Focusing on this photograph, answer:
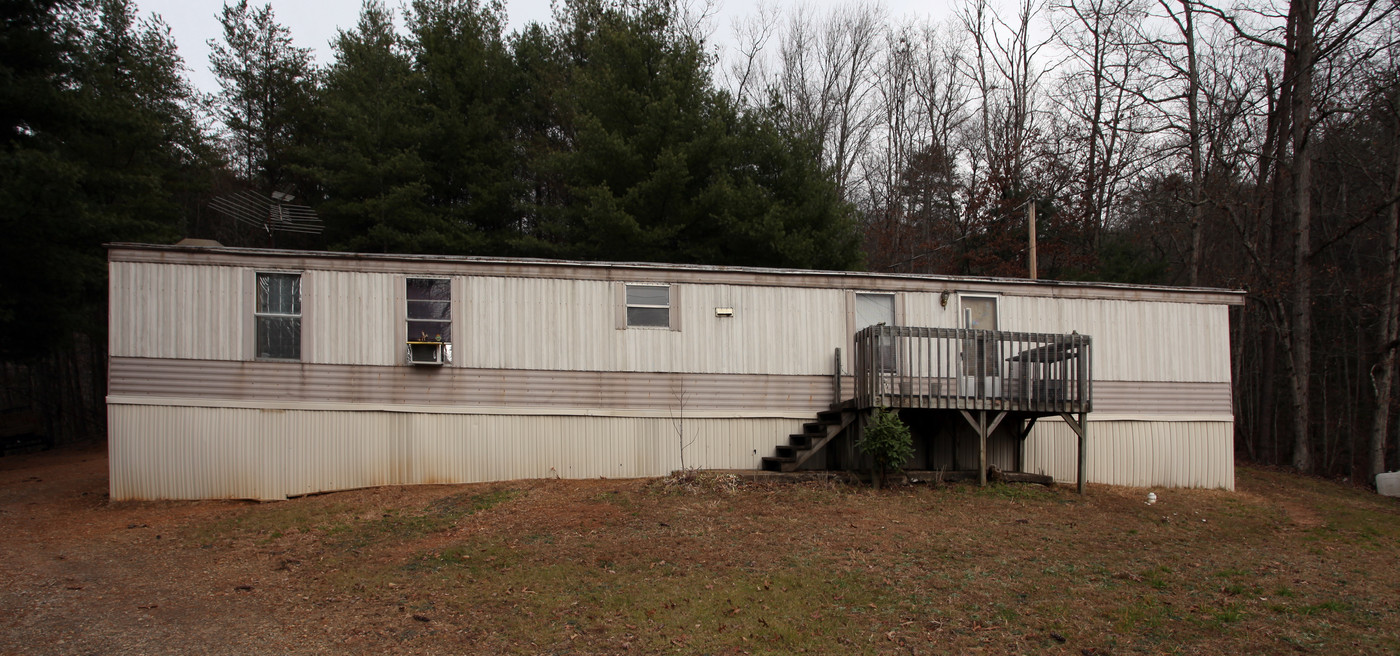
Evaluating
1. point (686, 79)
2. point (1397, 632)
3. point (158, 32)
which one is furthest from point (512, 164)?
point (1397, 632)

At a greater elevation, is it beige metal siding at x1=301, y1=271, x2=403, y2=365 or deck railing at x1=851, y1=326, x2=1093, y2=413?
beige metal siding at x1=301, y1=271, x2=403, y2=365

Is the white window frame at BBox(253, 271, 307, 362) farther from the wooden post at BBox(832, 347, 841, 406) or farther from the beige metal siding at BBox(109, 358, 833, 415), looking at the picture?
the wooden post at BBox(832, 347, 841, 406)

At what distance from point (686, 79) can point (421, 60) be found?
25.7ft

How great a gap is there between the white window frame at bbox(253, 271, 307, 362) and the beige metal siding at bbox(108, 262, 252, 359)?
167 millimetres

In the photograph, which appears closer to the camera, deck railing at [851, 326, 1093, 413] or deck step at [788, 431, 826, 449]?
deck railing at [851, 326, 1093, 413]

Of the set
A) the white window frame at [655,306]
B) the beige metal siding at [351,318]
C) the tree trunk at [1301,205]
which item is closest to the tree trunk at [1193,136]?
the tree trunk at [1301,205]

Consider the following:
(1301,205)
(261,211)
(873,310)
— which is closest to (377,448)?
(873,310)

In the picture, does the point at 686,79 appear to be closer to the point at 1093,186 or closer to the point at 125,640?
the point at 1093,186

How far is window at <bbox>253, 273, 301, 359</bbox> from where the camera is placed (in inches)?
475

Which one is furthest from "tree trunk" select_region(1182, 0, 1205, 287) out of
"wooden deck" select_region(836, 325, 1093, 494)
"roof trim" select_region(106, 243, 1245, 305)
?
"wooden deck" select_region(836, 325, 1093, 494)

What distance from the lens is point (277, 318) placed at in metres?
12.1

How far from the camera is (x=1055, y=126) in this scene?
89.7ft

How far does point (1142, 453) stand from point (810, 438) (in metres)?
5.71

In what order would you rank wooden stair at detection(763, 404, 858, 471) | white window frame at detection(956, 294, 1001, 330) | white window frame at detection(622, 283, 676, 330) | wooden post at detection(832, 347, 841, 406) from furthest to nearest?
white window frame at detection(956, 294, 1001, 330), wooden post at detection(832, 347, 841, 406), white window frame at detection(622, 283, 676, 330), wooden stair at detection(763, 404, 858, 471)
